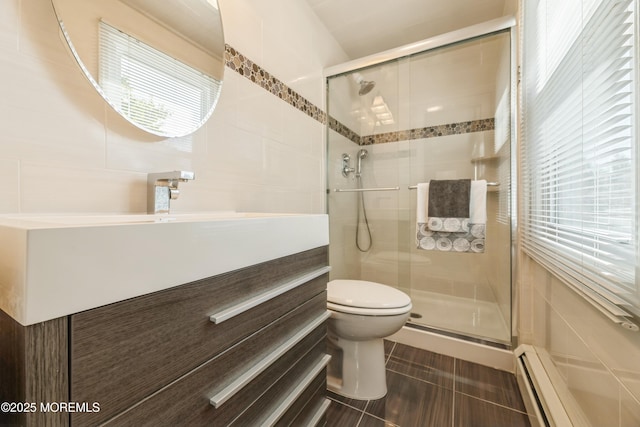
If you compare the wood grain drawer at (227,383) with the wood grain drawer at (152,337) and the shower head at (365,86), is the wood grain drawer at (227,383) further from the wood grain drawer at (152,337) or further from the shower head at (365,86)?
→ the shower head at (365,86)

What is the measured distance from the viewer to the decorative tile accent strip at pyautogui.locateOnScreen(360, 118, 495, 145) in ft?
6.30

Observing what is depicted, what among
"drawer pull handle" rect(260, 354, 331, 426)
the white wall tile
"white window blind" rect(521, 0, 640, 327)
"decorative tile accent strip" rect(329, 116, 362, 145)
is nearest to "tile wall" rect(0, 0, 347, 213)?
the white wall tile

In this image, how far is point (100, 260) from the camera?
0.35m

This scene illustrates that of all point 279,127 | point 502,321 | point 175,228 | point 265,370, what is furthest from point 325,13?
point 502,321

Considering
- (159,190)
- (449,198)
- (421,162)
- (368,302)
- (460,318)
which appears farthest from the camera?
(421,162)

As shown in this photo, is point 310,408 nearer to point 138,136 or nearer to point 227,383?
point 227,383

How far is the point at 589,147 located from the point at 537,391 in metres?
0.96

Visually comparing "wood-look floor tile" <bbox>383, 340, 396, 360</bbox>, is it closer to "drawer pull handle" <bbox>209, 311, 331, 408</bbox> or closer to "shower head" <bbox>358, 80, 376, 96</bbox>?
"drawer pull handle" <bbox>209, 311, 331, 408</bbox>

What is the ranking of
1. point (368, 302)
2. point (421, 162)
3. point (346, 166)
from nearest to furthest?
point (368, 302)
point (421, 162)
point (346, 166)

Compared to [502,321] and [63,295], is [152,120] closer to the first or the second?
[63,295]

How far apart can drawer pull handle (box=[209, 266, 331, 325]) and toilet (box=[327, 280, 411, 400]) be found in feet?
1.42

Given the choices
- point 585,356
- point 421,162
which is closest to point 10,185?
point 585,356

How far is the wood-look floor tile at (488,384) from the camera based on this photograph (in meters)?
1.23

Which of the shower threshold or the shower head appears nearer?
the shower threshold
